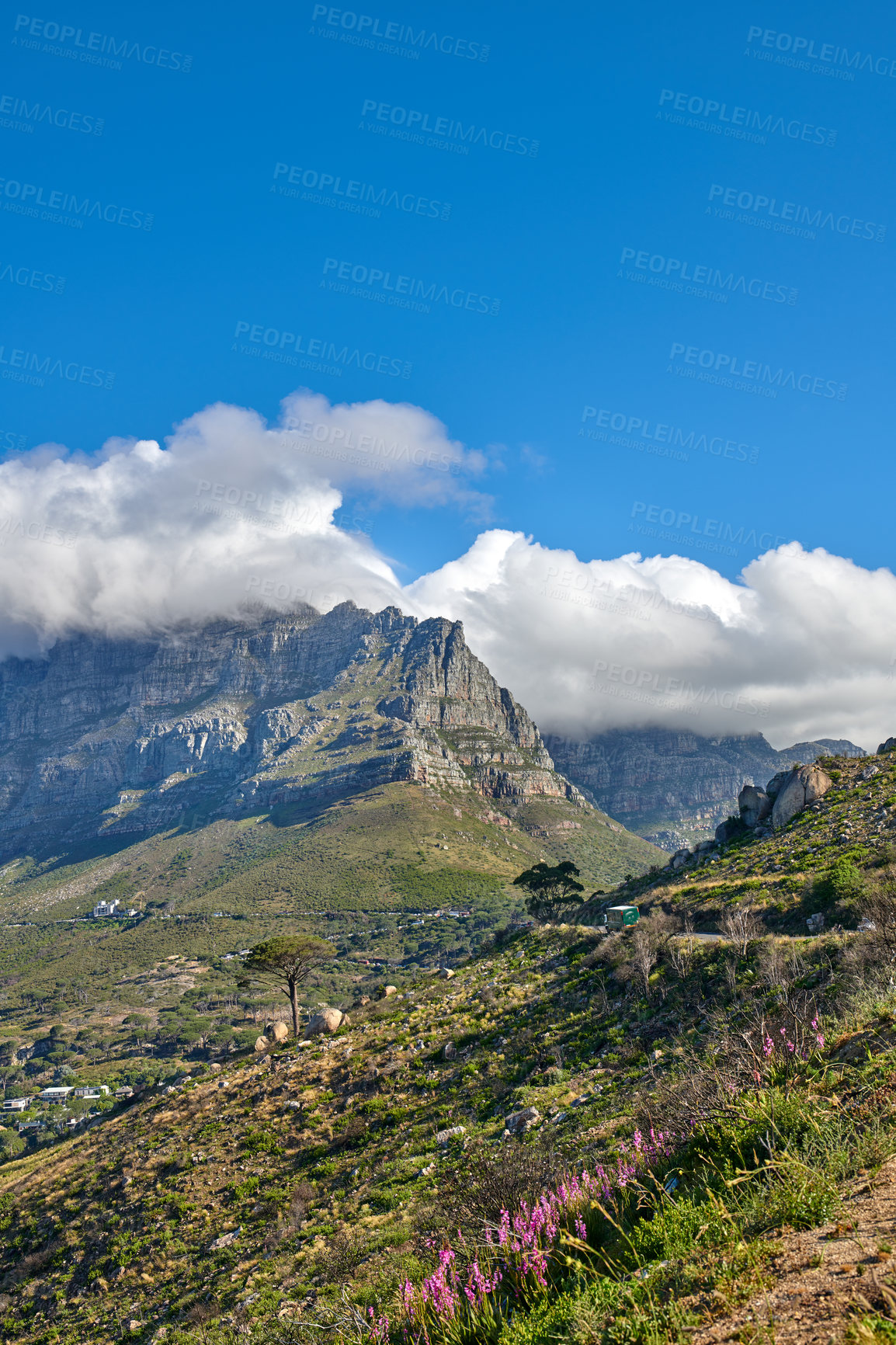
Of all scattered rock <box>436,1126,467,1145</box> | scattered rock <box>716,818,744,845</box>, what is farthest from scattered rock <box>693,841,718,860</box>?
scattered rock <box>436,1126,467,1145</box>

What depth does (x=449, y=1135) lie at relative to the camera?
634 inches

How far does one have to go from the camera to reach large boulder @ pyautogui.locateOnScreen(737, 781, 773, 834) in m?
42.7

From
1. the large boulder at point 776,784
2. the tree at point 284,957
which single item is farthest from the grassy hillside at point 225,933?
the large boulder at point 776,784

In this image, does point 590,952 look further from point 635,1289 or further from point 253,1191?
point 635,1289

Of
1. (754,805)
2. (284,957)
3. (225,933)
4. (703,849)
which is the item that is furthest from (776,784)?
(225,933)

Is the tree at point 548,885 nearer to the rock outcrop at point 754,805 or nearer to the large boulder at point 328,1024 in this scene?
the rock outcrop at point 754,805

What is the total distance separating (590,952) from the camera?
2619 cm

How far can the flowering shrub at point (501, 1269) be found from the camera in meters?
5.57

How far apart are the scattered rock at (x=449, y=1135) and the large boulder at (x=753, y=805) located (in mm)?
32420

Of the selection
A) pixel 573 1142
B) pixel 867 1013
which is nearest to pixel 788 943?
pixel 573 1142

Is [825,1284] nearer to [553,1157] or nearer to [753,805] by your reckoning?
[553,1157]

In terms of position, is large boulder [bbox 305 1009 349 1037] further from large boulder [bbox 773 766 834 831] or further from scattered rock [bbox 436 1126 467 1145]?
large boulder [bbox 773 766 834 831]

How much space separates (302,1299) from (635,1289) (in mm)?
9321

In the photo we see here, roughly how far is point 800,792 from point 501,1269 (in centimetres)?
3789
